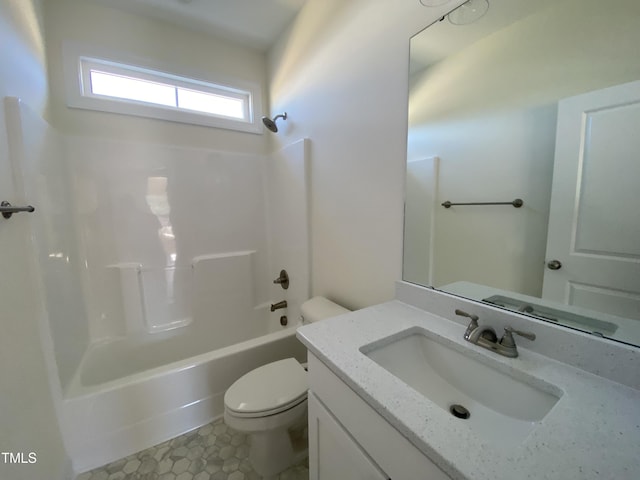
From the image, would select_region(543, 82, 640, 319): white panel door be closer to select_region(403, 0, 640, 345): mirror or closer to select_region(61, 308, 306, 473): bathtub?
select_region(403, 0, 640, 345): mirror

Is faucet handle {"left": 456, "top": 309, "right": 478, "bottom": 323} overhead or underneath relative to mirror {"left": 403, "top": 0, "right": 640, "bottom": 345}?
underneath

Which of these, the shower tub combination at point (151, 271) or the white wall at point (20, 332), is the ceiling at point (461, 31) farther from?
the white wall at point (20, 332)

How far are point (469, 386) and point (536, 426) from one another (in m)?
0.28

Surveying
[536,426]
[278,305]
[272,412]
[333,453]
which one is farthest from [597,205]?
[278,305]

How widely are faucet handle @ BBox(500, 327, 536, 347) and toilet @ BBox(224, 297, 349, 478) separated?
767 mm

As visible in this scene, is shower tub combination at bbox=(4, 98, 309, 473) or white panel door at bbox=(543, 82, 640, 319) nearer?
white panel door at bbox=(543, 82, 640, 319)

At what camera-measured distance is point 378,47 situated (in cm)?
112

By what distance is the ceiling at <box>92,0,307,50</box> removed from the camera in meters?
1.57

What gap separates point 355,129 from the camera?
4.17 ft

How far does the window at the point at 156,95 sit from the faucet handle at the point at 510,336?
2.22m

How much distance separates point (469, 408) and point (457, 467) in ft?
1.28

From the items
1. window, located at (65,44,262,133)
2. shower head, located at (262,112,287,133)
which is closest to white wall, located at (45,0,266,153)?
window, located at (65,44,262,133)

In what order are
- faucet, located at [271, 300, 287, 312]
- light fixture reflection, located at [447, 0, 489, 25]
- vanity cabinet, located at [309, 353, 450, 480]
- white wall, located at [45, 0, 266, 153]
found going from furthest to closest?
faucet, located at [271, 300, 287, 312] → white wall, located at [45, 0, 266, 153] → light fixture reflection, located at [447, 0, 489, 25] → vanity cabinet, located at [309, 353, 450, 480]

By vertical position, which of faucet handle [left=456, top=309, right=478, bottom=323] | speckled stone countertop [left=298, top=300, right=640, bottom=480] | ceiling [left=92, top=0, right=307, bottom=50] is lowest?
speckled stone countertop [left=298, top=300, right=640, bottom=480]
